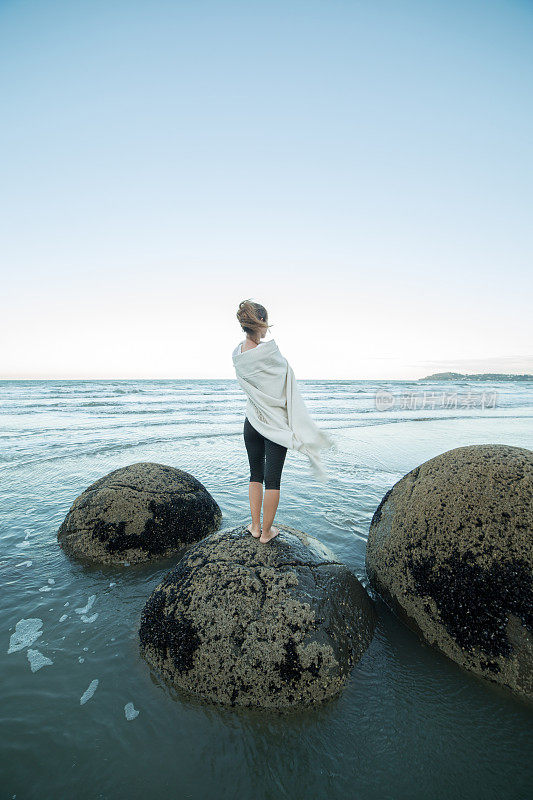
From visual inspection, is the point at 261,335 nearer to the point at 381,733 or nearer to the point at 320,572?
the point at 320,572

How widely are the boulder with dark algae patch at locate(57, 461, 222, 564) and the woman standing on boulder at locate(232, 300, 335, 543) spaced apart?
147 centimetres

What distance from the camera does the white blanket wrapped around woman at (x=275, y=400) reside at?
3.45 m

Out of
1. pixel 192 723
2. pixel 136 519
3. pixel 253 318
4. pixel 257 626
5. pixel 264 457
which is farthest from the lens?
pixel 136 519

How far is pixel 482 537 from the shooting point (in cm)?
287

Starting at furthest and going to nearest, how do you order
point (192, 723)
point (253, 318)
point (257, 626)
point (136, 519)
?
point (136, 519)
point (253, 318)
point (257, 626)
point (192, 723)

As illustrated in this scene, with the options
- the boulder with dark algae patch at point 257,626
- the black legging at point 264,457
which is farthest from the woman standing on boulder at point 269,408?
the boulder with dark algae patch at point 257,626

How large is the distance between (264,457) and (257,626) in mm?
1359

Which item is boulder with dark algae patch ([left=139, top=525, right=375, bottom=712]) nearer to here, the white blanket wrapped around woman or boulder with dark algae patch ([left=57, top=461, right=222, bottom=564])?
the white blanket wrapped around woman

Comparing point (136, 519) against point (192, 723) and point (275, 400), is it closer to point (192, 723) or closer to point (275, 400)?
point (275, 400)

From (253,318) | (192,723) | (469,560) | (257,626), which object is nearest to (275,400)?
(253,318)

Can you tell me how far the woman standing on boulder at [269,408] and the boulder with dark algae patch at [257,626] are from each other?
0.43 meters

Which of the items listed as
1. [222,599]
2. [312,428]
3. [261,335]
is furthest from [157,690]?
[261,335]

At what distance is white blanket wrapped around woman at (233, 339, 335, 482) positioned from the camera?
3.45 meters

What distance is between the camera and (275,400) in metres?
3.50
